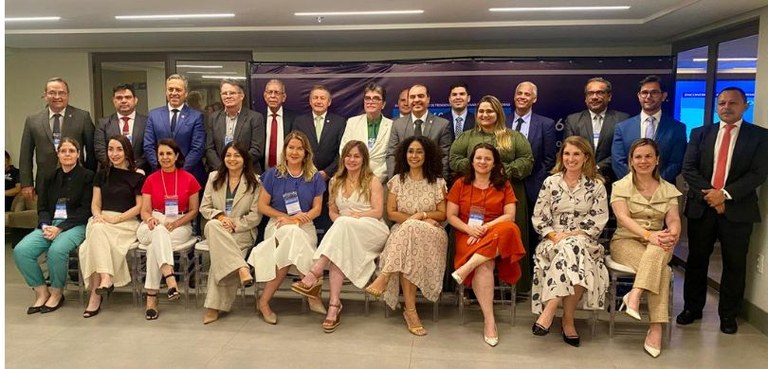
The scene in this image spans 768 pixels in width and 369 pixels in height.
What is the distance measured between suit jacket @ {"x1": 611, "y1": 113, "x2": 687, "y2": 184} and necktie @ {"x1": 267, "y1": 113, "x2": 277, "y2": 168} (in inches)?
107

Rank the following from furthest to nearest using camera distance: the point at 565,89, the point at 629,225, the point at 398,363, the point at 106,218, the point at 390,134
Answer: the point at 565,89 → the point at 390,134 → the point at 106,218 → the point at 629,225 → the point at 398,363

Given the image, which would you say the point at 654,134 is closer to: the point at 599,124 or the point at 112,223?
the point at 599,124

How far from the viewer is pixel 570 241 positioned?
144 inches

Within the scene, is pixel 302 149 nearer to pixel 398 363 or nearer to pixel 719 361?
pixel 398 363

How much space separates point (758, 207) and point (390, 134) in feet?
8.56

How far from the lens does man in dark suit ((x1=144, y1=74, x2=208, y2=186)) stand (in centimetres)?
470

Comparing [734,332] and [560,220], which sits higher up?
[560,220]

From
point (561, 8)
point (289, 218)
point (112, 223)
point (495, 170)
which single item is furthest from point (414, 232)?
point (561, 8)

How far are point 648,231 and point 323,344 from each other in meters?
2.16

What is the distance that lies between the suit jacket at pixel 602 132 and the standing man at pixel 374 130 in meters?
1.45

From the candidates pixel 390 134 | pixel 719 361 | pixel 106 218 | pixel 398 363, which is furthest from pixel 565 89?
pixel 106 218

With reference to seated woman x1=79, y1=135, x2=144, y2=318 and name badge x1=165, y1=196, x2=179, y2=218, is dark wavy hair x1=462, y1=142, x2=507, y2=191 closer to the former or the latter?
name badge x1=165, y1=196, x2=179, y2=218

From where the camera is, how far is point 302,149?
4.21m

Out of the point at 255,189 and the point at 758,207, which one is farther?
the point at 255,189
